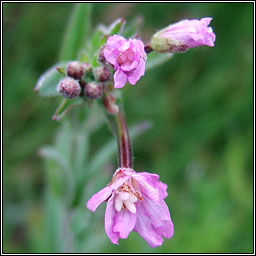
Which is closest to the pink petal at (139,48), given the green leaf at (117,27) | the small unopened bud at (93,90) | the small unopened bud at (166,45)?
the small unopened bud at (166,45)

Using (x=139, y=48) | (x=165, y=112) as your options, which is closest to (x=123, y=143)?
(x=139, y=48)

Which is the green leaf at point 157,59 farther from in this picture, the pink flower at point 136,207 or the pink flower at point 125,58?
the pink flower at point 136,207

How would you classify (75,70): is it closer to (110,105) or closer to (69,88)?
(69,88)

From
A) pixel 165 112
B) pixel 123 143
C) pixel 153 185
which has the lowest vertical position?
pixel 153 185

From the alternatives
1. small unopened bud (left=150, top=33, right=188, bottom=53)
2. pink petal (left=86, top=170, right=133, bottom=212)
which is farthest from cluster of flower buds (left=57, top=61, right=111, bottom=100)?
pink petal (left=86, top=170, right=133, bottom=212)

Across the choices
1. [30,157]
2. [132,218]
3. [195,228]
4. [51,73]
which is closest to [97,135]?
[30,157]

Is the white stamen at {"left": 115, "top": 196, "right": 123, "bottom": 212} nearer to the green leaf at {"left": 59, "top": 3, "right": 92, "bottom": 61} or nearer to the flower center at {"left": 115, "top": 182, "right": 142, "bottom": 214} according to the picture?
the flower center at {"left": 115, "top": 182, "right": 142, "bottom": 214}
